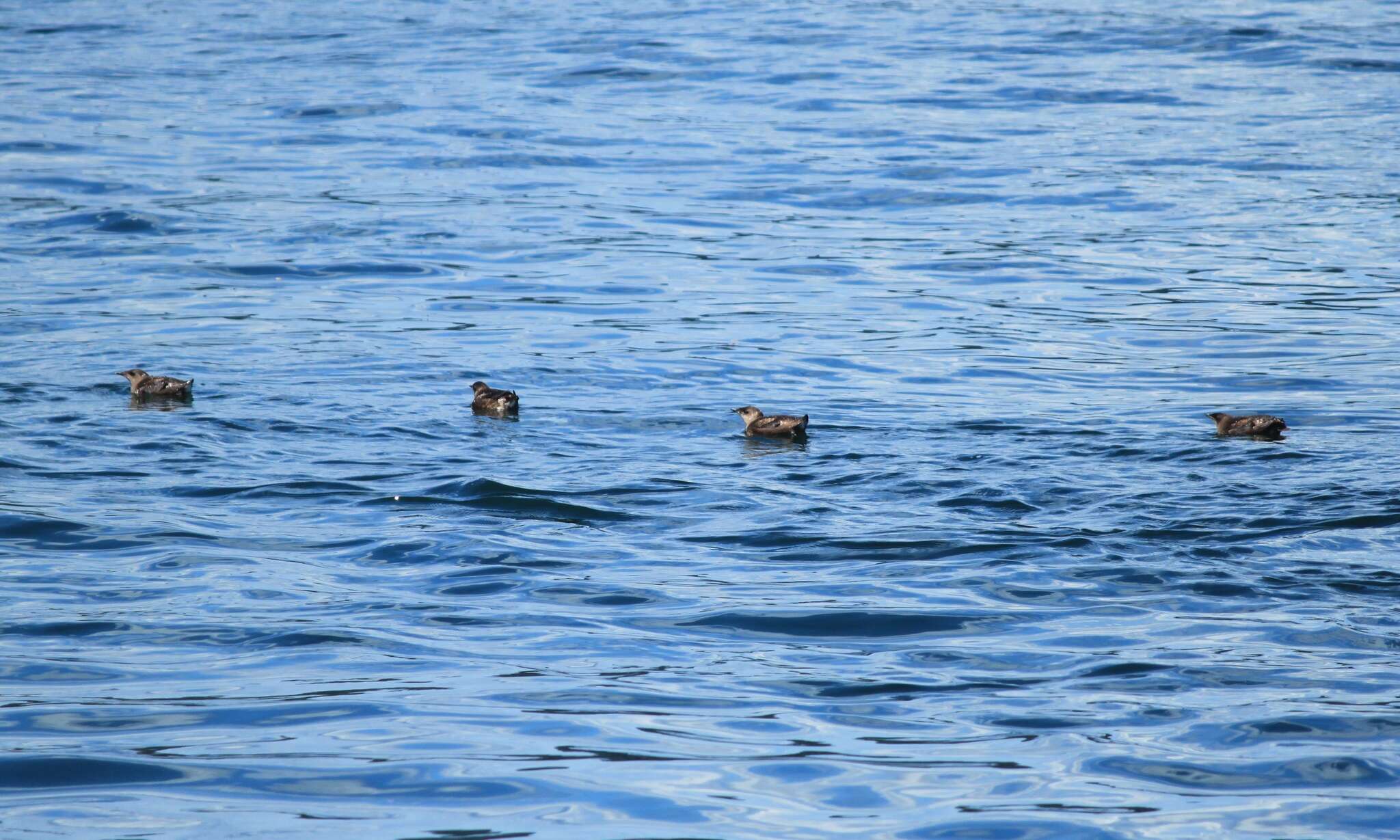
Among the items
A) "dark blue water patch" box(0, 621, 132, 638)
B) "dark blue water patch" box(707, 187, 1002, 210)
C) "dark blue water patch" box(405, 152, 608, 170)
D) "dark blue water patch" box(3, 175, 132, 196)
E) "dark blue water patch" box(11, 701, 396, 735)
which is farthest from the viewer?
"dark blue water patch" box(405, 152, 608, 170)

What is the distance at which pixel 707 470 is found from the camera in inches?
475

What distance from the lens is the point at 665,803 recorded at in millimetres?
6734

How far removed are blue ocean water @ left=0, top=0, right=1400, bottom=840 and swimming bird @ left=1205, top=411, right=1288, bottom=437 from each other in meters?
0.12

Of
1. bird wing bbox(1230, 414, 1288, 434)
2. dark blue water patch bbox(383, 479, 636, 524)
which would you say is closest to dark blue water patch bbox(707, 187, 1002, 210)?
bird wing bbox(1230, 414, 1288, 434)

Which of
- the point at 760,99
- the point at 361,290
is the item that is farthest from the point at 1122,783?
the point at 760,99

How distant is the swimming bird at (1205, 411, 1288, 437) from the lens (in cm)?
1216

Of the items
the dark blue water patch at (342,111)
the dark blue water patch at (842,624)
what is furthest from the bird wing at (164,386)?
the dark blue water patch at (342,111)

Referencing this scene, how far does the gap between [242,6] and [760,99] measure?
55.8 ft

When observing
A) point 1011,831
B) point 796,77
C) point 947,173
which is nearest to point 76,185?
point 947,173

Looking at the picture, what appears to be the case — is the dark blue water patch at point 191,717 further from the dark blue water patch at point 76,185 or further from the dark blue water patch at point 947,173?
the dark blue water patch at point 947,173

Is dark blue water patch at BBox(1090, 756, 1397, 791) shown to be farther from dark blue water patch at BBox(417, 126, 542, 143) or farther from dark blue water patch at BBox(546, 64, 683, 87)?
dark blue water patch at BBox(546, 64, 683, 87)

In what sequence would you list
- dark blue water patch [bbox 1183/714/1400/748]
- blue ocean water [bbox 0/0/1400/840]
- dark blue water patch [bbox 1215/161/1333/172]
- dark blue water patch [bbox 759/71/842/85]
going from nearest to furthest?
blue ocean water [bbox 0/0/1400/840] → dark blue water patch [bbox 1183/714/1400/748] → dark blue water patch [bbox 1215/161/1333/172] → dark blue water patch [bbox 759/71/842/85]

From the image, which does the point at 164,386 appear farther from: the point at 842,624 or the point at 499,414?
the point at 842,624

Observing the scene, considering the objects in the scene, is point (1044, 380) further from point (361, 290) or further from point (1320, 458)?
point (361, 290)
